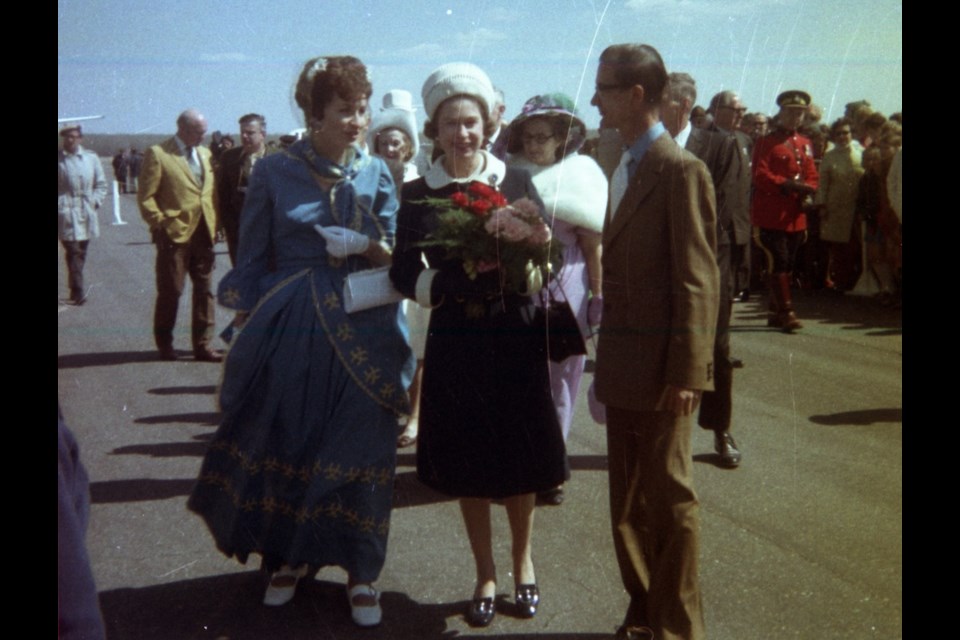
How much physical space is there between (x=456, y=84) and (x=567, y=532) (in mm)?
1881

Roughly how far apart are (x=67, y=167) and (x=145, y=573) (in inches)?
206

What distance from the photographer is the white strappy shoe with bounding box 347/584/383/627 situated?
141 inches

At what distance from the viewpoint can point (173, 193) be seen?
17.1ft

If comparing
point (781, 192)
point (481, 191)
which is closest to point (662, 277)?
point (481, 191)

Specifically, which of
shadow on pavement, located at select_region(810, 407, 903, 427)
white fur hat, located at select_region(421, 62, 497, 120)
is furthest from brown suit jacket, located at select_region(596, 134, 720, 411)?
shadow on pavement, located at select_region(810, 407, 903, 427)

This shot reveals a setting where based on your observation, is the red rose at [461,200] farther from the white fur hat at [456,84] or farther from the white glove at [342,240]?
the white glove at [342,240]

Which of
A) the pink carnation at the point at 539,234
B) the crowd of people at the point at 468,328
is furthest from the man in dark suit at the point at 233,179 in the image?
the pink carnation at the point at 539,234

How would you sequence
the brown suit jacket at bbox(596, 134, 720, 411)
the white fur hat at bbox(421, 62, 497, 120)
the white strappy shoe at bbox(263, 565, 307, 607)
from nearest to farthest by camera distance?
the brown suit jacket at bbox(596, 134, 720, 411), the white fur hat at bbox(421, 62, 497, 120), the white strappy shoe at bbox(263, 565, 307, 607)

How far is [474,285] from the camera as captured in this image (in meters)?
3.41

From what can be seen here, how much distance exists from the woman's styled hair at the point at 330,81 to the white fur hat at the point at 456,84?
22 centimetres

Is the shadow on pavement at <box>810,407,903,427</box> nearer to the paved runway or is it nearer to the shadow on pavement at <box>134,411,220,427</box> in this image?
the paved runway

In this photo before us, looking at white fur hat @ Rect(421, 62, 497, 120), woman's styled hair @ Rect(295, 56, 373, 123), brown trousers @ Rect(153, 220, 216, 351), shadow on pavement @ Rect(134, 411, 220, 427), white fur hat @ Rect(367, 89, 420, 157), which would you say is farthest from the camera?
shadow on pavement @ Rect(134, 411, 220, 427)

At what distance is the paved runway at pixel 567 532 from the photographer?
3.59 meters

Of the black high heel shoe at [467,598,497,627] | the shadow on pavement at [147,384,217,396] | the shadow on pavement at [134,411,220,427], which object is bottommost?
the black high heel shoe at [467,598,497,627]
